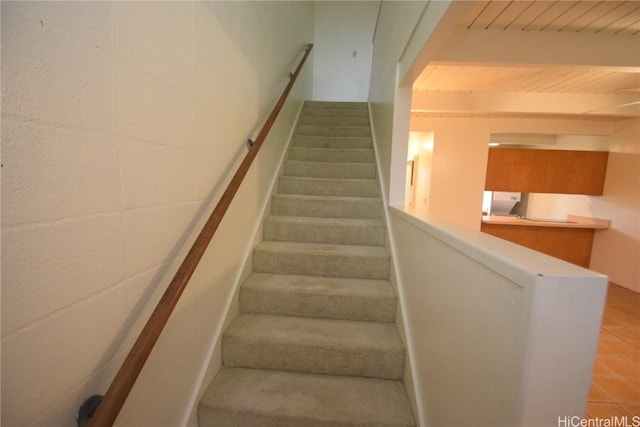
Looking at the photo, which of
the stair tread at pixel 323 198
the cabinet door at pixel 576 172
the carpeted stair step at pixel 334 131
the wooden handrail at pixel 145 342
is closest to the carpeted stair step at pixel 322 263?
the stair tread at pixel 323 198

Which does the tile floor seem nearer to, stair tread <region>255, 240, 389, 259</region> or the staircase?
the staircase

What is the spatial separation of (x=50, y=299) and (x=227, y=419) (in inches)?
39.5

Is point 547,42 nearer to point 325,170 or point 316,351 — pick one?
point 325,170

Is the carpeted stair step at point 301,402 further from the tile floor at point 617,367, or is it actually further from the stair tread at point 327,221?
the tile floor at point 617,367

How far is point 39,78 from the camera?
0.50 metres

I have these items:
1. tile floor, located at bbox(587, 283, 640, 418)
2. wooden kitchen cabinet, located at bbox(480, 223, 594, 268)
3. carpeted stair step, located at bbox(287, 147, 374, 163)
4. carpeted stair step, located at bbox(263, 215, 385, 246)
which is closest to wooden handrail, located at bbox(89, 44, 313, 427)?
carpeted stair step, located at bbox(263, 215, 385, 246)

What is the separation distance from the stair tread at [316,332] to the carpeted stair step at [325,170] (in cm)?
144

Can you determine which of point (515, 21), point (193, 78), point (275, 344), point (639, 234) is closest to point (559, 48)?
point (515, 21)

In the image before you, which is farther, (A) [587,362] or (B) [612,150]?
(B) [612,150]

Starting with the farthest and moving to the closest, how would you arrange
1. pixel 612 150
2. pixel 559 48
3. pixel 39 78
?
pixel 612 150 < pixel 559 48 < pixel 39 78

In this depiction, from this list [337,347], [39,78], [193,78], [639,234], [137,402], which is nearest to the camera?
[39,78]

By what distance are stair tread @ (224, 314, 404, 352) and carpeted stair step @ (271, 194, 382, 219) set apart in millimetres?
907

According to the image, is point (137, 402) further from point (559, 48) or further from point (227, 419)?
point (559, 48)

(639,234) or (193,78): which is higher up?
(193,78)
